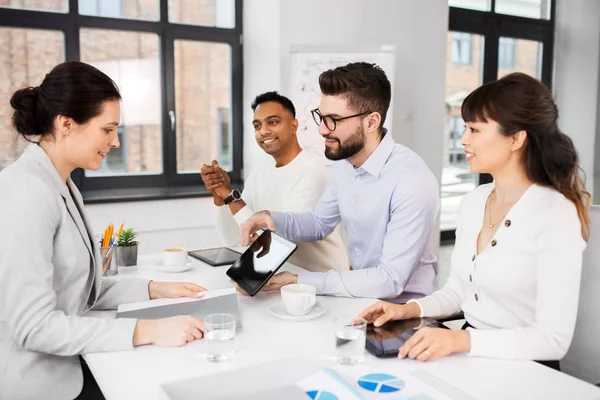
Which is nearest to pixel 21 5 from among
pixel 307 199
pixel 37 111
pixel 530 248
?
pixel 307 199

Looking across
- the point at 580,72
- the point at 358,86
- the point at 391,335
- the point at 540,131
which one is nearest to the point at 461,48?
the point at 580,72

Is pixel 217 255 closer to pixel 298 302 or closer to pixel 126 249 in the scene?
pixel 126 249

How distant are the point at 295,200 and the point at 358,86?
80 centimetres

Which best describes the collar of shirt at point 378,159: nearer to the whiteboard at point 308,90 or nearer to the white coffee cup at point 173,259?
the white coffee cup at point 173,259

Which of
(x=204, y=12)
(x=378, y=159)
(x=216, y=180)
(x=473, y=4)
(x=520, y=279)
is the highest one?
(x=473, y=4)

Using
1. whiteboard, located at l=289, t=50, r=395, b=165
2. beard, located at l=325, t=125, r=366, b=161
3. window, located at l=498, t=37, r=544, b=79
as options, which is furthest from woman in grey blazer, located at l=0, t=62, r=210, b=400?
window, located at l=498, t=37, r=544, b=79

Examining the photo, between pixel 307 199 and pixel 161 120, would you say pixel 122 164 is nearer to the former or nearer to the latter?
pixel 161 120

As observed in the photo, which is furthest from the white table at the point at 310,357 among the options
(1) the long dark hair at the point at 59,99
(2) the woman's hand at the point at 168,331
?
(1) the long dark hair at the point at 59,99

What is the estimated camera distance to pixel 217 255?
2164 millimetres

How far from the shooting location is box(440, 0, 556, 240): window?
5.26 metres

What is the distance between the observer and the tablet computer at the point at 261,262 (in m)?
1.60

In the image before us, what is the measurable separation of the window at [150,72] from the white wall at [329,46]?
13 centimetres

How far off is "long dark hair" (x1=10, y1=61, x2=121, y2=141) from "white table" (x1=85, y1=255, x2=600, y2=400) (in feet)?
1.99

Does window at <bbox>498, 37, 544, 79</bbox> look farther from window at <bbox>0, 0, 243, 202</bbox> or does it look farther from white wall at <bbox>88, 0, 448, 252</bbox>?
window at <bbox>0, 0, 243, 202</bbox>
